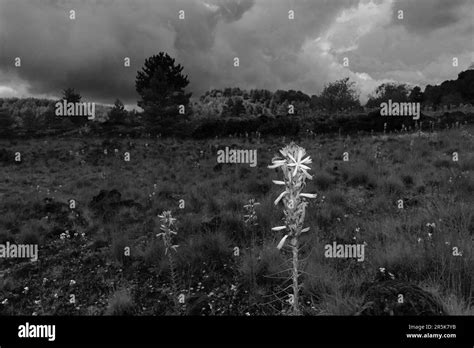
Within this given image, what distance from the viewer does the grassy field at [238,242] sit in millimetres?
3744

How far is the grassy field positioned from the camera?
3744mm

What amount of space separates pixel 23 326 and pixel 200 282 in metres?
2.21

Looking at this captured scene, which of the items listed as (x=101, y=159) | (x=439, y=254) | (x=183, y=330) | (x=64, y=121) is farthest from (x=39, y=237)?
(x=64, y=121)

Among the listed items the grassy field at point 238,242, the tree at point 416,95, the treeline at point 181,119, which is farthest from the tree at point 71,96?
the tree at point 416,95

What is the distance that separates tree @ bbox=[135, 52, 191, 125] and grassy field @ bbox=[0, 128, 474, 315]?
18.3 metres

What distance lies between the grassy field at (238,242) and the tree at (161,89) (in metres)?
18.3

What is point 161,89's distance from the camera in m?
29.4

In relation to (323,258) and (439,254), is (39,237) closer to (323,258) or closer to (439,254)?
(323,258)

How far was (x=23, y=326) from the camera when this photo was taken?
117 inches
